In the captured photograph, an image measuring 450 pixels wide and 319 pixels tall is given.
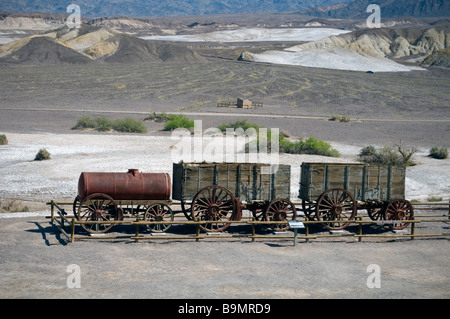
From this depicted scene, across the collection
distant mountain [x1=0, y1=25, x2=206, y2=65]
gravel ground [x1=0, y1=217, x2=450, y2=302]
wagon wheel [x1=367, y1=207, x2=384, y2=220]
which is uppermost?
distant mountain [x1=0, y1=25, x2=206, y2=65]

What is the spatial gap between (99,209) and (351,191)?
7725 mm

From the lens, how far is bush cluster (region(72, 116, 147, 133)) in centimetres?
4550

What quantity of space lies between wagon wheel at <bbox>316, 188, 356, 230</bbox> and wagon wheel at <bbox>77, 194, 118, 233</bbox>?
20.2 feet

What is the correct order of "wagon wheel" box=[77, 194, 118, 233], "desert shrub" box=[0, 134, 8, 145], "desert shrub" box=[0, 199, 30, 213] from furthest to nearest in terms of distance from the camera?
"desert shrub" box=[0, 134, 8, 145]
"desert shrub" box=[0, 199, 30, 213]
"wagon wheel" box=[77, 194, 118, 233]

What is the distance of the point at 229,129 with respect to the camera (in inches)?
1747

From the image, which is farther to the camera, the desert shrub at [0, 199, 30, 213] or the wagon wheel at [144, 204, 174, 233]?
the desert shrub at [0, 199, 30, 213]

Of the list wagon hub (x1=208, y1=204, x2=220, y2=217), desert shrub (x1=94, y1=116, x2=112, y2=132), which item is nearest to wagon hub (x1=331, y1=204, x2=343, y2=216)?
wagon hub (x1=208, y1=204, x2=220, y2=217)

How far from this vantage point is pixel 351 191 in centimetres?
1972

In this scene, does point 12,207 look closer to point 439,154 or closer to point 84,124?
point 84,124

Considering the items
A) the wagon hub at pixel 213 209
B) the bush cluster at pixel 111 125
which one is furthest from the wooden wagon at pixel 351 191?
the bush cluster at pixel 111 125

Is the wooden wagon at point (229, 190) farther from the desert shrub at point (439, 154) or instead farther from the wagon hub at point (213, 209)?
the desert shrub at point (439, 154)

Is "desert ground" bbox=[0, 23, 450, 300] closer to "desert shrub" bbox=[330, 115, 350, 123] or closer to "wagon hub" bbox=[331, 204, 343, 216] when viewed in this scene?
"desert shrub" bbox=[330, 115, 350, 123]

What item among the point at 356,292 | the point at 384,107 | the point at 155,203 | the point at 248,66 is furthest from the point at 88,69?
the point at 356,292
